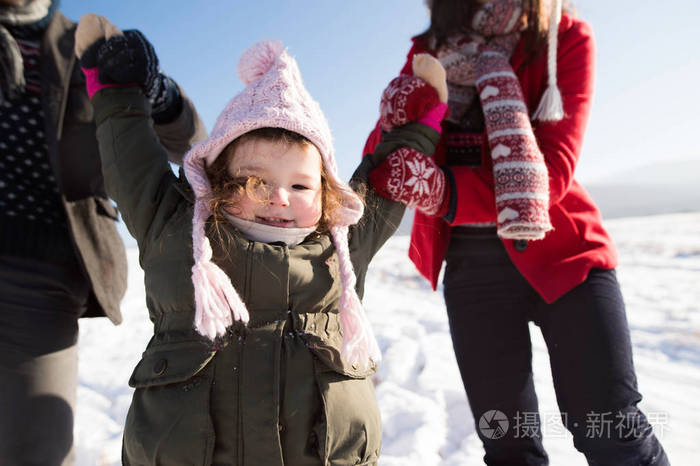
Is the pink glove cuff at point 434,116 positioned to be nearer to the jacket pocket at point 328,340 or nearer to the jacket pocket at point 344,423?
the jacket pocket at point 328,340

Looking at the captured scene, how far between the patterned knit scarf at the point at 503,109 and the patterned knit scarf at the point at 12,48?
Result: 4.63 ft

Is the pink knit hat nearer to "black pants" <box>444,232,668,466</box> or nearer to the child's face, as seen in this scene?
the child's face

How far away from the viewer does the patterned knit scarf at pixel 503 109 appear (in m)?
1.38

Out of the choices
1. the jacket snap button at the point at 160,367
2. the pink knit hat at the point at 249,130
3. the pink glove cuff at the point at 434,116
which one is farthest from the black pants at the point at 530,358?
the jacket snap button at the point at 160,367

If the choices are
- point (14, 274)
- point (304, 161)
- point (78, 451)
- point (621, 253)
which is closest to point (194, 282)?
point (304, 161)

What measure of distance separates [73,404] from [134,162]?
877mm

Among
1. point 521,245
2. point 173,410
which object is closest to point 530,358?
point 521,245

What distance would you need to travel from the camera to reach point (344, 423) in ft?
3.68

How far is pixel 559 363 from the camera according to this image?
1466 mm

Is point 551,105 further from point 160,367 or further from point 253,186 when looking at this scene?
point 160,367

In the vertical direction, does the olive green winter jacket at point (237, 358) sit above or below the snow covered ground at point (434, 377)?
above

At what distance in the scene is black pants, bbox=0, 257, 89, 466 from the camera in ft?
4.55

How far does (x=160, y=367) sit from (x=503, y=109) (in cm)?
124

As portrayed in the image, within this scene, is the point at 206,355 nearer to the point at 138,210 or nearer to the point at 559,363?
the point at 138,210
